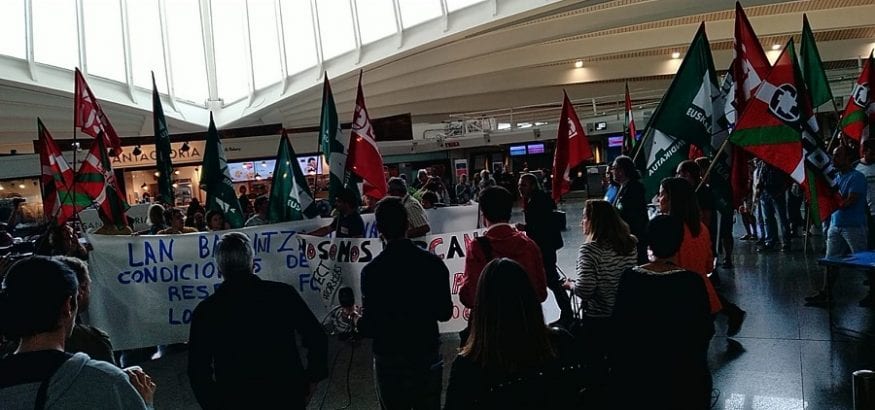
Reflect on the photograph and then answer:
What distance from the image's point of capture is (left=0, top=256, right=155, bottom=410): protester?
1.62 metres

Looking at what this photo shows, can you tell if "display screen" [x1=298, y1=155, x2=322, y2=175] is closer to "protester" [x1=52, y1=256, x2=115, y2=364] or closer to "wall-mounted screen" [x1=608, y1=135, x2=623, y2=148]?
"wall-mounted screen" [x1=608, y1=135, x2=623, y2=148]

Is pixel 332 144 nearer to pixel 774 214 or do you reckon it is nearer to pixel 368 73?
pixel 774 214

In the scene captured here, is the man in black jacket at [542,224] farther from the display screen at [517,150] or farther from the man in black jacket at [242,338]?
the display screen at [517,150]

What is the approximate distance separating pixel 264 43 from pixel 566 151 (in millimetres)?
20341

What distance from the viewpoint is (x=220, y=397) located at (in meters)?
2.89

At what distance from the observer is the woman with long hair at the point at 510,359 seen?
7.39 feet

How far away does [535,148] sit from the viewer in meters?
27.8

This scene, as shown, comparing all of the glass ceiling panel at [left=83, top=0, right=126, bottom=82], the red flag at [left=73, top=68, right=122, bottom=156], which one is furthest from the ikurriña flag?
the glass ceiling panel at [left=83, top=0, right=126, bottom=82]

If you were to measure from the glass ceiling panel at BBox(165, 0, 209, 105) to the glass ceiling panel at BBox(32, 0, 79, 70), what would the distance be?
12.3ft

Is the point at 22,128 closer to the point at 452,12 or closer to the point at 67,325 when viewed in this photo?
the point at 452,12

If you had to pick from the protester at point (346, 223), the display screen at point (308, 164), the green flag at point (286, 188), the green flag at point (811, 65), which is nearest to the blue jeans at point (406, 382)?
the protester at point (346, 223)

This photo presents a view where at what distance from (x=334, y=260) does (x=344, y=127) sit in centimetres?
1983

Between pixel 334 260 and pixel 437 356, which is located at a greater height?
pixel 334 260

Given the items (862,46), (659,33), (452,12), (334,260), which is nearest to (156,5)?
(452,12)
